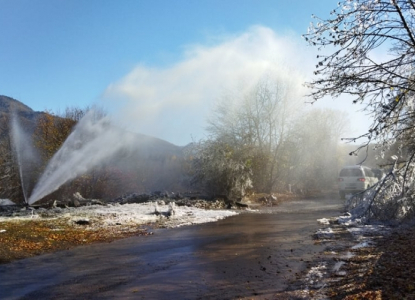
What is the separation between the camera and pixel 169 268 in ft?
26.6

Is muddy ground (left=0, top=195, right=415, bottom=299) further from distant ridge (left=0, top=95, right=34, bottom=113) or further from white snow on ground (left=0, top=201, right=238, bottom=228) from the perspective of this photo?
distant ridge (left=0, top=95, right=34, bottom=113)

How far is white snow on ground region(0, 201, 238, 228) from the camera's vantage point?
14758mm

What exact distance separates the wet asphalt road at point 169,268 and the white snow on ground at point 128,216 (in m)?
3.06

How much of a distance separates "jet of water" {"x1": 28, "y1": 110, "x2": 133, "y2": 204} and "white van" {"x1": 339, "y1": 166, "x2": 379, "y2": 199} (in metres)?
21.1

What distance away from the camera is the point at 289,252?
973 cm

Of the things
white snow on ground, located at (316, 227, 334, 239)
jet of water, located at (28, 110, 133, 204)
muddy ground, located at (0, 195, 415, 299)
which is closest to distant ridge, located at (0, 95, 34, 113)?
jet of water, located at (28, 110, 133, 204)

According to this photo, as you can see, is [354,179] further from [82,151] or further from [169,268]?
[82,151]

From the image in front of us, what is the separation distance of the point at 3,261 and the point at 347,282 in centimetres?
778

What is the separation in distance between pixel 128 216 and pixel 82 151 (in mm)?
17070

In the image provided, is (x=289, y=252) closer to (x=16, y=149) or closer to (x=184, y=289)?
(x=184, y=289)

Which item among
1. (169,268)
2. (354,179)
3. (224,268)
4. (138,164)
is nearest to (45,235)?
(169,268)

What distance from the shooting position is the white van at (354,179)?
25.5 metres

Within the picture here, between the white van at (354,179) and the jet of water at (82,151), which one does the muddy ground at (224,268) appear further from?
the jet of water at (82,151)

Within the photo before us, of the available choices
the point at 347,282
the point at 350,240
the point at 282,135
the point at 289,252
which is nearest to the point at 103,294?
the point at 347,282
